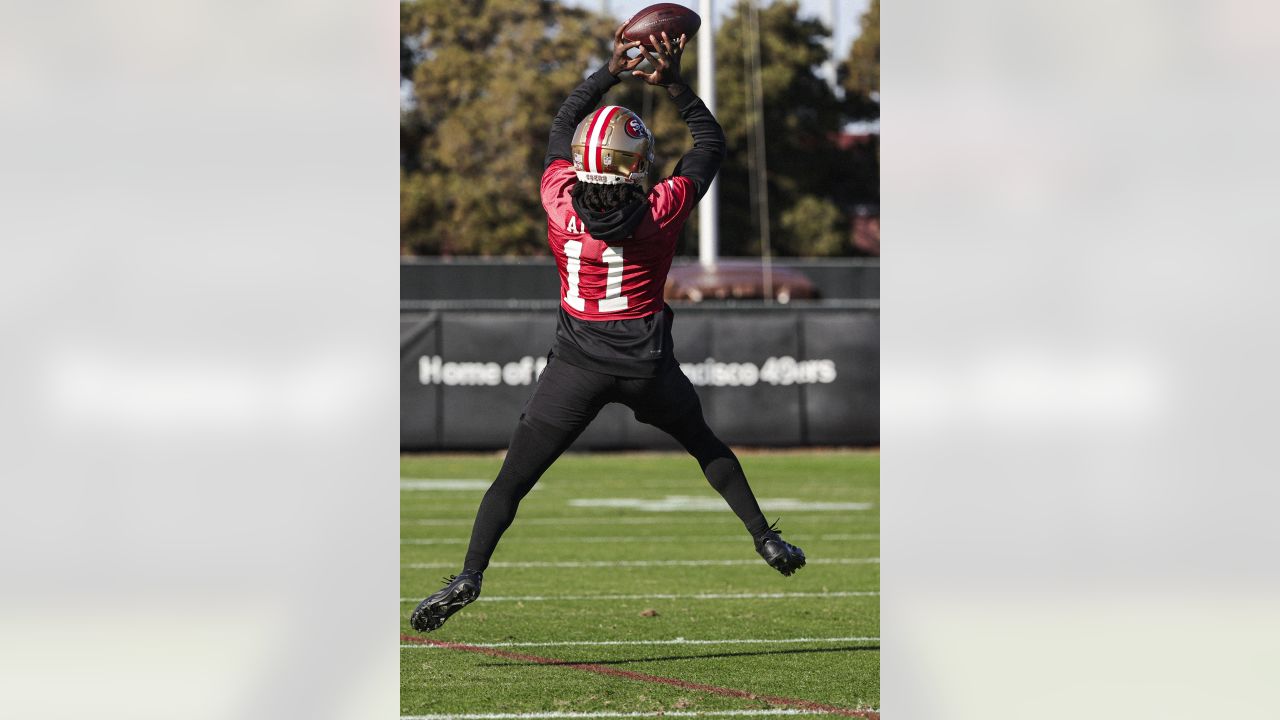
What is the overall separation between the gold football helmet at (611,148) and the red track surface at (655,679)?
1.75 m

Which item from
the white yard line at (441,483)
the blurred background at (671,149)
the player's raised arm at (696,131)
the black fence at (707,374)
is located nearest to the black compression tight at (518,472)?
the player's raised arm at (696,131)

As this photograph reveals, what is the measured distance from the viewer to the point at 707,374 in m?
19.3

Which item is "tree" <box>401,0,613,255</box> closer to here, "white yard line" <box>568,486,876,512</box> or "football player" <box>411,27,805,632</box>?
"white yard line" <box>568,486,876,512</box>

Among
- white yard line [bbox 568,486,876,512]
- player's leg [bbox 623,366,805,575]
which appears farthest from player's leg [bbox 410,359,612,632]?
white yard line [bbox 568,486,876,512]

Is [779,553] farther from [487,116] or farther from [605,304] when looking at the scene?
[487,116]

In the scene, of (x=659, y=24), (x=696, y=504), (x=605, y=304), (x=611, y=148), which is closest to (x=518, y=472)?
(x=605, y=304)

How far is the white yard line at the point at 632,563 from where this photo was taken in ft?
33.4

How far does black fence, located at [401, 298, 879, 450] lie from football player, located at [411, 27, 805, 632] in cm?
1278

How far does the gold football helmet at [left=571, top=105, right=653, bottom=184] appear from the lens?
561 cm

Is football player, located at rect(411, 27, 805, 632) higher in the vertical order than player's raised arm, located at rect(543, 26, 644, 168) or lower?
lower

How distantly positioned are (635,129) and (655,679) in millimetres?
1970

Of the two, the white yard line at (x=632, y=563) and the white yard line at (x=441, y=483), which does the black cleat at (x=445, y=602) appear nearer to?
the white yard line at (x=632, y=563)
